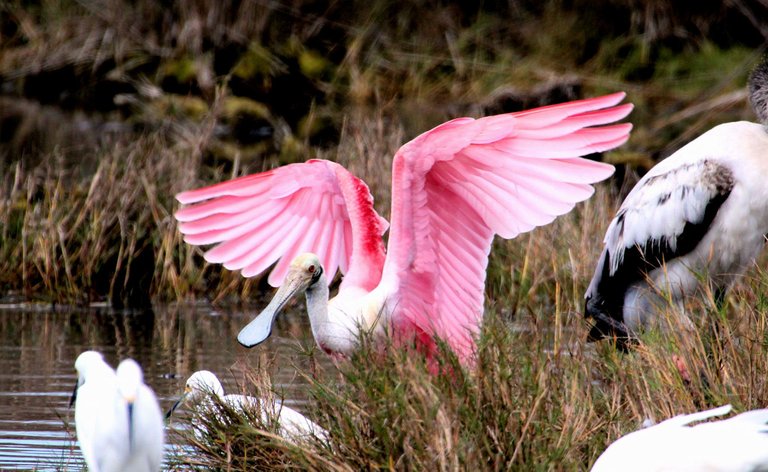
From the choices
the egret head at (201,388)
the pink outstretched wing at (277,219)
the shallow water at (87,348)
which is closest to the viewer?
the egret head at (201,388)

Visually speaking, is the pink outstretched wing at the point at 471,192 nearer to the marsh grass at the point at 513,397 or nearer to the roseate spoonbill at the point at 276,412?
the marsh grass at the point at 513,397

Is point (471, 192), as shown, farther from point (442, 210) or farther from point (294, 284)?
point (294, 284)

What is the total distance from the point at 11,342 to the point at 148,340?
0.77 m

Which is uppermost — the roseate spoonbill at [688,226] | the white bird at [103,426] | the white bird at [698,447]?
the roseate spoonbill at [688,226]

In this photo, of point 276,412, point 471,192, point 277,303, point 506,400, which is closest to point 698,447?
point 506,400

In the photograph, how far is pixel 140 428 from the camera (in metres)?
4.77

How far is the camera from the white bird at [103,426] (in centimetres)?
478

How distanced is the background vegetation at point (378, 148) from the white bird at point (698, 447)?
1.14 feet

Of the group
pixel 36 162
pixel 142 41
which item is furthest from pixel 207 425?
pixel 142 41

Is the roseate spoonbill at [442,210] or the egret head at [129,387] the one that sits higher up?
the roseate spoonbill at [442,210]

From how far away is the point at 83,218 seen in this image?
9.82 meters

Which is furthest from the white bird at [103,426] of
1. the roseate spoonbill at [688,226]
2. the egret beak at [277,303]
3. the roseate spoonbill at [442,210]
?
the roseate spoonbill at [688,226]

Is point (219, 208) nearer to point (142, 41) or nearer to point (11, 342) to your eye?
point (11, 342)

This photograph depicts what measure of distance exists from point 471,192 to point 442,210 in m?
0.18
